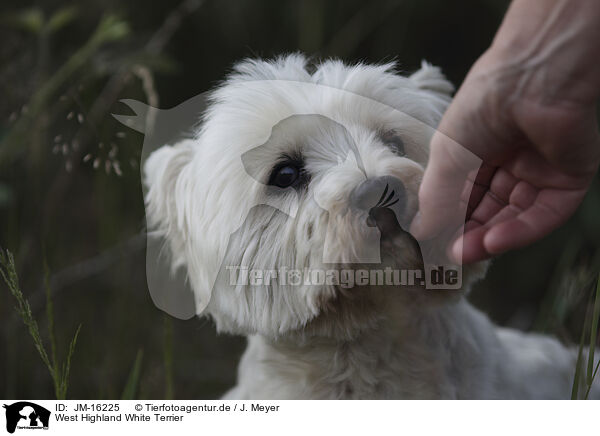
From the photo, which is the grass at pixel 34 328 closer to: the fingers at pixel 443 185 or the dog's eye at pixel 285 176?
the dog's eye at pixel 285 176

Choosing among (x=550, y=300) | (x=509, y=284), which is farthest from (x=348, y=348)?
(x=509, y=284)

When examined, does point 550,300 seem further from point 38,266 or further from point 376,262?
point 38,266

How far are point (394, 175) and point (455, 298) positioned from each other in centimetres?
42

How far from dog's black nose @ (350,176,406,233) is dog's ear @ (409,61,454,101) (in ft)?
1.80

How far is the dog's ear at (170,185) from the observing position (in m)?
1.64

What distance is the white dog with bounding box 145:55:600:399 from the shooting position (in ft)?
4.46

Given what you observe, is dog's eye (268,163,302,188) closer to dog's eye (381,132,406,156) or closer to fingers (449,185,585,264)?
dog's eye (381,132,406,156)

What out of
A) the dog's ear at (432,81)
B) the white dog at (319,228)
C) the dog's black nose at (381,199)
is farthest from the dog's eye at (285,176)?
the dog's ear at (432,81)

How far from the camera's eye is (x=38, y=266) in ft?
8.37

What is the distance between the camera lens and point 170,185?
66.0 inches

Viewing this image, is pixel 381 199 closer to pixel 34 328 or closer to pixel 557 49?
pixel 557 49

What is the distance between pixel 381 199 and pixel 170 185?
65 centimetres

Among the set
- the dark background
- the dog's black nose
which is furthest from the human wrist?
the dark background

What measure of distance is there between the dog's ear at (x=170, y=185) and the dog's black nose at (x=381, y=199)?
0.54m
